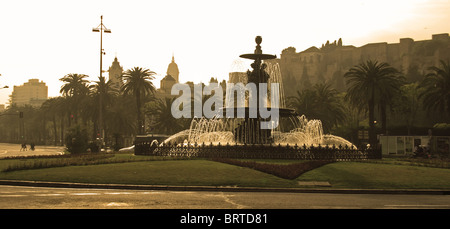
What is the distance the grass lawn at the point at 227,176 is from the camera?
19141mm

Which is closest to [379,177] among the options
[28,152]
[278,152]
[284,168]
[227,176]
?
[284,168]

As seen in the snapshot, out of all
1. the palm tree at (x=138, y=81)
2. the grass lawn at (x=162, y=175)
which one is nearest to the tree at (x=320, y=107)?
the palm tree at (x=138, y=81)

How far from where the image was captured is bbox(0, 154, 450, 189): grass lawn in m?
19.1

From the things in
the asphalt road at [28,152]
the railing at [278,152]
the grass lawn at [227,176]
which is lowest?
the asphalt road at [28,152]

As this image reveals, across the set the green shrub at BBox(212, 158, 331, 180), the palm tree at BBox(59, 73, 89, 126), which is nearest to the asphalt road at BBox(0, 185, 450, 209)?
the green shrub at BBox(212, 158, 331, 180)

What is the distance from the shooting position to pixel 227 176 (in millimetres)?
20359

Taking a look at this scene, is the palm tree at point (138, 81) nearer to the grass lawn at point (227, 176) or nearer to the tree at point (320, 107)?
the tree at point (320, 107)

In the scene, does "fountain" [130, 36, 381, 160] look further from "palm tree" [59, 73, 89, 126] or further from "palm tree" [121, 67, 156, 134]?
"palm tree" [59, 73, 89, 126]

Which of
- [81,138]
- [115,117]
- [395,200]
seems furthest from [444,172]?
[115,117]

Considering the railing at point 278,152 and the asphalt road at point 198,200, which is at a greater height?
the railing at point 278,152

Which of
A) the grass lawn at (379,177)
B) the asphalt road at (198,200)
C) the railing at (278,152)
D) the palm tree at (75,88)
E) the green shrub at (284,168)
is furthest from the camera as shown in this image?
the palm tree at (75,88)

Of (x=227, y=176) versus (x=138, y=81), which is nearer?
(x=227, y=176)

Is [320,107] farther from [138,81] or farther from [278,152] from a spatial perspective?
[278,152]
